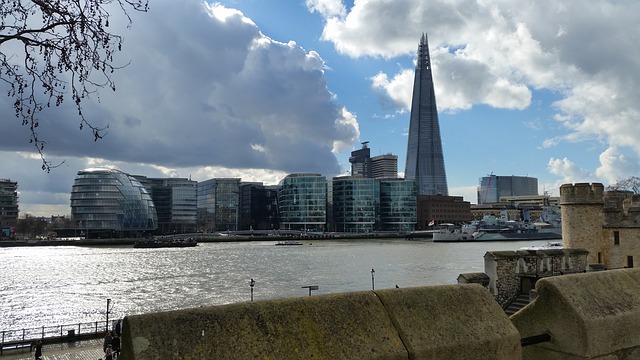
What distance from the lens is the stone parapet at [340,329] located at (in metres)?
2.26

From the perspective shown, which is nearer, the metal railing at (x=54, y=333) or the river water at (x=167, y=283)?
the metal railing at (x=54, y=333)

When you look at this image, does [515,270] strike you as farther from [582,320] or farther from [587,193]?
[582,320]

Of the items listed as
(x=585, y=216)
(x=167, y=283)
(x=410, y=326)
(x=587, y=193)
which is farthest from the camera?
(x=167, y=283)

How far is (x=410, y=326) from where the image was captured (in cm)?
279

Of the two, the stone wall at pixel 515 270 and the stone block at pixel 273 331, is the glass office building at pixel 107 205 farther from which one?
the stone block at pixel 273 331

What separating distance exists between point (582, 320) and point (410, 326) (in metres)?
1.42

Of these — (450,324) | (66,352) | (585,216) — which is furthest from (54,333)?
(450,324)

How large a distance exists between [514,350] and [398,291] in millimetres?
859

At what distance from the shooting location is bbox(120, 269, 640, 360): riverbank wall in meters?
2.30

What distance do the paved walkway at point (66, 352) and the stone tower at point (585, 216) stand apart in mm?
25572

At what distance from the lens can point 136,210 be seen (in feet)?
634

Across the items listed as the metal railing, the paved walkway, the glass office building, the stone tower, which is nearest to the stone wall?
the stone tower

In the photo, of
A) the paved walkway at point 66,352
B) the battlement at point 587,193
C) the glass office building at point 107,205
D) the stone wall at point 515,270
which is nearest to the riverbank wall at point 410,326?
the stone wall at point 515,270

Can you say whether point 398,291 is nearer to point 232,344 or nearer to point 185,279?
point 232,344
